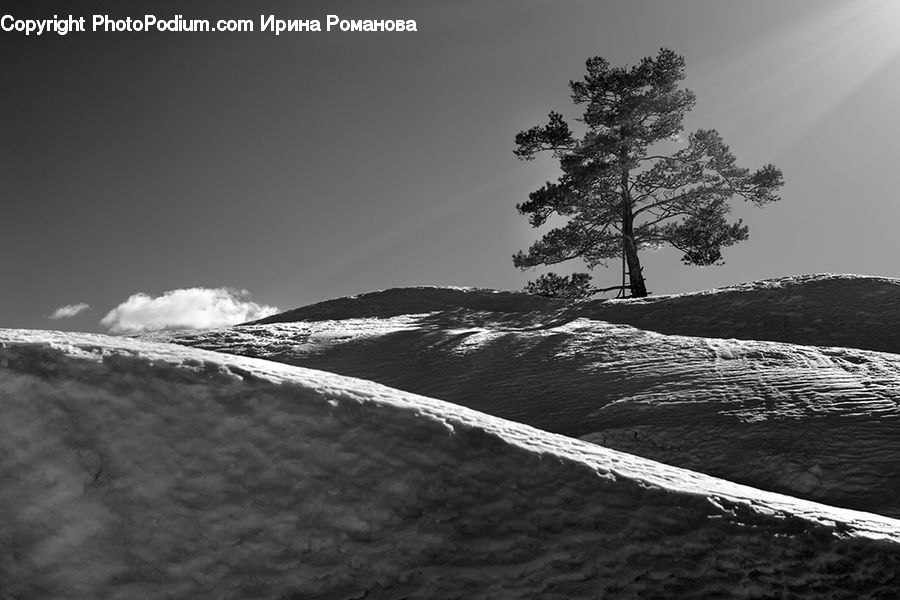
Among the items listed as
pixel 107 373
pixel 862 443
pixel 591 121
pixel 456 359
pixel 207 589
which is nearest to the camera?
pixel 207 589

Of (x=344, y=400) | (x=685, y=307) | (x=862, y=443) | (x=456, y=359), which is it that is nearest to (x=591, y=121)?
(x=685, y=307)

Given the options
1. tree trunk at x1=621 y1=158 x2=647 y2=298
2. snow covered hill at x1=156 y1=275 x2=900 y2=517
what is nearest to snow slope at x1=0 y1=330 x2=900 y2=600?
snow covered hill at x1=156 y1=275 x2=900 y2=517

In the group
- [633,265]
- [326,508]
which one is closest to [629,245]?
[633,265]

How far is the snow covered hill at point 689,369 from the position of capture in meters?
4.31

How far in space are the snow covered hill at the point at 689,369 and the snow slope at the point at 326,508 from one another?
2.16m

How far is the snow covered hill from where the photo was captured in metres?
4.31

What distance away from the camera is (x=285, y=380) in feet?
7.20

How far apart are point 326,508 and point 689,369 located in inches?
168

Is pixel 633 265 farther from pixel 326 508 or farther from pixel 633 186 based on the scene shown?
pixel 326 508

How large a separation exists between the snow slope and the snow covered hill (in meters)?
2.16

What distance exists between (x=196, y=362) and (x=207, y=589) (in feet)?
2.13

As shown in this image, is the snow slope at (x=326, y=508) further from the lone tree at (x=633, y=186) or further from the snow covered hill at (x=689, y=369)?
the lone tree at (x=633, y=186)

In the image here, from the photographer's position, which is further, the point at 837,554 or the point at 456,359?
the point at 456,359

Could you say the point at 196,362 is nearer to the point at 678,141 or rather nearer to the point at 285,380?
the point at 285,380
